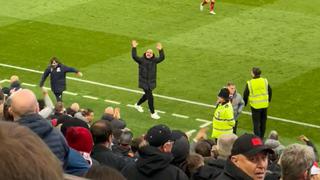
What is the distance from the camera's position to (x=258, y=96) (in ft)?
51.9

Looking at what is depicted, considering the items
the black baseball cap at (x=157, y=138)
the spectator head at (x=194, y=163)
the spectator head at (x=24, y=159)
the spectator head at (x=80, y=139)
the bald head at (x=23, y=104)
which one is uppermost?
the spectator head at (x=24, y=159)

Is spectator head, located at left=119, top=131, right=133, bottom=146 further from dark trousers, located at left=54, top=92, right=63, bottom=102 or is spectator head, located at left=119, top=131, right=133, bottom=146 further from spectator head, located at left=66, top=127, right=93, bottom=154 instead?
dark trousers, located at left=54, top=92, right=63, bottom=102

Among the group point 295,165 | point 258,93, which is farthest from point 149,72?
point 295,165

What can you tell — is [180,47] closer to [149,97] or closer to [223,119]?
[149,97]

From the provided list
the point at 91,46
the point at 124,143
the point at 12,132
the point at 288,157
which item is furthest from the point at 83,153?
the point at 91,46

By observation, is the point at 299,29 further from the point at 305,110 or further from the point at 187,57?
the point at 305,110

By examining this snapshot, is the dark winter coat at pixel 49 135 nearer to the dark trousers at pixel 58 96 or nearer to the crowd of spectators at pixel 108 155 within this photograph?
the crowd of spectators at pixel 108 155

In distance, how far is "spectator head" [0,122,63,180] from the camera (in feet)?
6.06

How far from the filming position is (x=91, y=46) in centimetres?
2162

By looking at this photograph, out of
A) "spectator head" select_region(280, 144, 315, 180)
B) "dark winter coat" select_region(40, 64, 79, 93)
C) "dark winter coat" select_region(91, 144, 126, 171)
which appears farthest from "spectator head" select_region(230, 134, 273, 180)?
"dark winter coat" select_region(40, 64, 79, 93)

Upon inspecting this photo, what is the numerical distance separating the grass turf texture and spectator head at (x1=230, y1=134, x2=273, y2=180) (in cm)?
1055

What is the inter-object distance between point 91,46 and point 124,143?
12732 mm

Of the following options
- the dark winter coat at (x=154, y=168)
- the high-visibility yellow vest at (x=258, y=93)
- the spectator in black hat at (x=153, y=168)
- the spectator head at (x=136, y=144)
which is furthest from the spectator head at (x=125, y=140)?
the high-visibility yellow vest at (x=258, y=93)

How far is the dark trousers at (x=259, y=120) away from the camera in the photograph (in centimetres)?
1591
